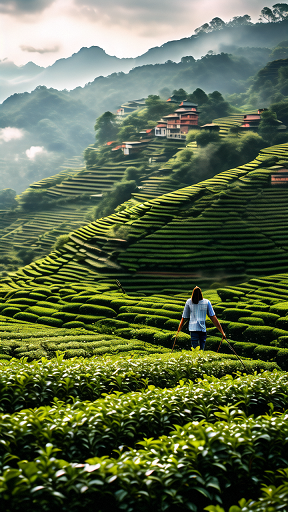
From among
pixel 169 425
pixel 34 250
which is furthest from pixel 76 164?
pixel 169 425

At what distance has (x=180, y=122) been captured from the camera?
37.8 m

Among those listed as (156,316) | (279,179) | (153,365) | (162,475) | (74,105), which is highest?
(74,105)

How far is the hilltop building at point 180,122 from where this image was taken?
37.5m

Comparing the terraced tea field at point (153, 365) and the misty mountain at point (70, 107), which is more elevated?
the misty mountain at point (70, 107)

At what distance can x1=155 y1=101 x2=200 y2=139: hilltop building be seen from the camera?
37531 millimetres

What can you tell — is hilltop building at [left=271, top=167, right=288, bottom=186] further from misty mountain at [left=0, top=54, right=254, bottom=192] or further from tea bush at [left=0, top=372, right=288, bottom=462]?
misty mountain at [left=0, top=54, right=254, bottom=192]

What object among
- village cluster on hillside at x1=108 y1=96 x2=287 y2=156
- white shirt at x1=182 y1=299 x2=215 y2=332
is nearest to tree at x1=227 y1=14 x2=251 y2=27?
village cluster on hillside at x1=108 y1=96 x2=287 y2=156

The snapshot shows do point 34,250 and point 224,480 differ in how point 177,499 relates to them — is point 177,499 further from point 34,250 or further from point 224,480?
point 34,250

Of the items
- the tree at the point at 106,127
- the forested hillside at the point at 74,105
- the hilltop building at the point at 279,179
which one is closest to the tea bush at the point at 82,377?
the hilltop building at the point at 279,179

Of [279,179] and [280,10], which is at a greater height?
[280,10]

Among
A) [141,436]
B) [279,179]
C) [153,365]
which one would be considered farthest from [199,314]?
[279,179]

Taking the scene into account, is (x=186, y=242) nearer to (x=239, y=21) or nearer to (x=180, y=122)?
(x=180, y=122)

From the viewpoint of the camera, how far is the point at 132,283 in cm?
1978

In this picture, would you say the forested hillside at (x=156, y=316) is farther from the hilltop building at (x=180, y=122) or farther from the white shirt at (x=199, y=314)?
the white shirt at (x=199, y=314)
